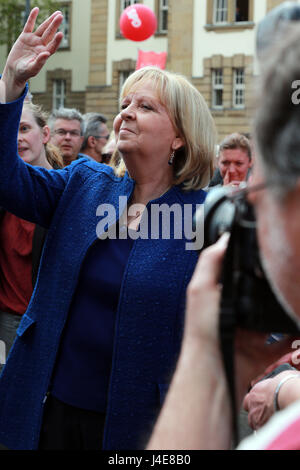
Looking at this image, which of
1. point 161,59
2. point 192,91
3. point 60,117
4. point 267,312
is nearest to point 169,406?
point 267,312

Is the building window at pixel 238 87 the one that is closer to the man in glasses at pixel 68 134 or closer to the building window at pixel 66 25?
the building window at pixel 66 25

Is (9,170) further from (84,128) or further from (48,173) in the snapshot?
(84,128)

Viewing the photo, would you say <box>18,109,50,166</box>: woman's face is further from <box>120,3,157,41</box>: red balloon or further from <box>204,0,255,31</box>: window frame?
<box>204,0,255,31</box>: window frame

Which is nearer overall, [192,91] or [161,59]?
[192,91]

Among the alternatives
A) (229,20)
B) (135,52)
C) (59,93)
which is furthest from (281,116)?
(59,93)

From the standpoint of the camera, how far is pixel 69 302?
2.39m

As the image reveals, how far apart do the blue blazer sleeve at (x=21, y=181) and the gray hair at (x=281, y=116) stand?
5.15 feet

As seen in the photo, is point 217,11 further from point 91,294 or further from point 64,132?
point 91,294

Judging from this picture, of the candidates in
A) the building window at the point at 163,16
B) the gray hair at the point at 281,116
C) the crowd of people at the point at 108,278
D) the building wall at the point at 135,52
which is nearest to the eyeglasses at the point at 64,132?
the crowd of people at the point at 108,278

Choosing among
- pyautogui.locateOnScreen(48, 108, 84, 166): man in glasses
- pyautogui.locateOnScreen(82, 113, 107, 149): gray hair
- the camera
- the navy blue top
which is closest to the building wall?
pyautogui.locateOnScreen(82, 113, 107, 149): gray hair

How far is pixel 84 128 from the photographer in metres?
7.12

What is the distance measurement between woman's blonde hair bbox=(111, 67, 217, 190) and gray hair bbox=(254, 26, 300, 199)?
1.80 metres

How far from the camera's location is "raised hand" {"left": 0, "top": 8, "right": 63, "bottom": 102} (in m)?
2.37

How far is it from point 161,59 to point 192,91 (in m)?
4.77
